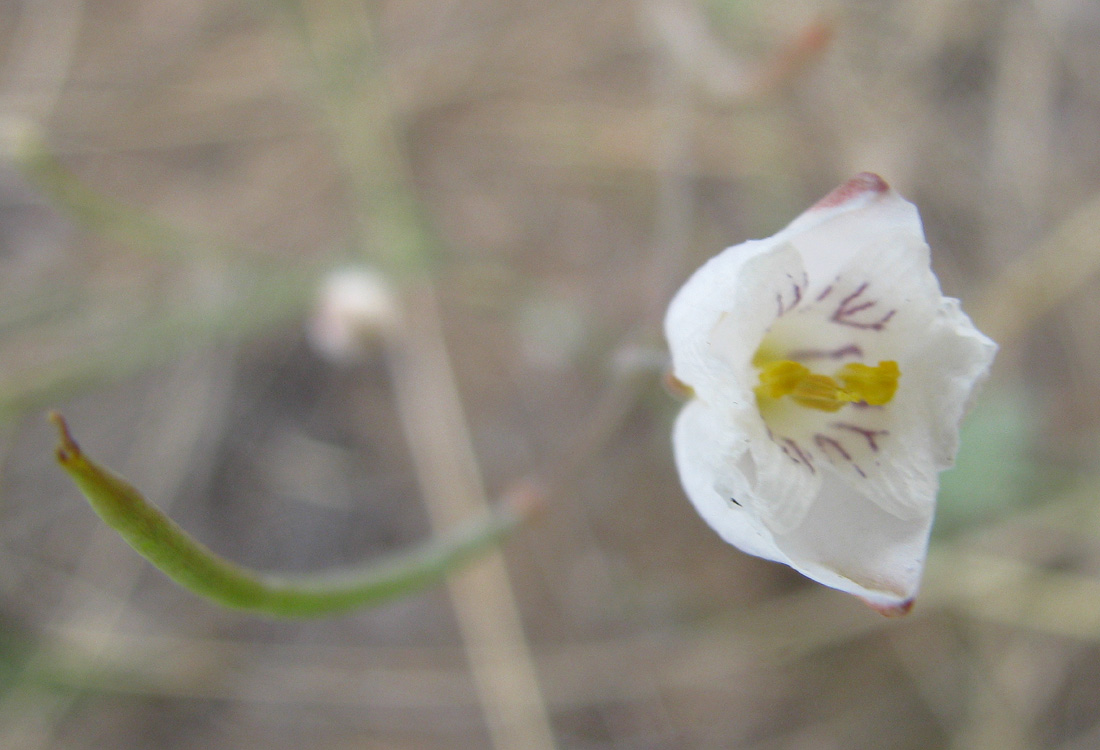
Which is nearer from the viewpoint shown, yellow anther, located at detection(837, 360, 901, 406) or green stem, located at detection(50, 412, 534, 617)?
green stem, located at detection(50, 412, 534, 617)

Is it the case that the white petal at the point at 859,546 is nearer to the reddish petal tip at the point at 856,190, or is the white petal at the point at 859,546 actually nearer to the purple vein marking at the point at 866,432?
the purple vein marking at the point at 866,432

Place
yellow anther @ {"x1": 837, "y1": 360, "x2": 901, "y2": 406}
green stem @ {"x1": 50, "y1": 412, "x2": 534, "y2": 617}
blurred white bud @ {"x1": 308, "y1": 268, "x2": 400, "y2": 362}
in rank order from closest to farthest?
green stem @ {"x1": 50, "y1": 412, "x2": 534, "y2": 617} → yellow anther @ {"x1": 837, "y1": 360, "x2": 901, "y2": 406} → blurred white bud @ {"x1": 308, "y1": 268, "x2": 400, "y2": 362}

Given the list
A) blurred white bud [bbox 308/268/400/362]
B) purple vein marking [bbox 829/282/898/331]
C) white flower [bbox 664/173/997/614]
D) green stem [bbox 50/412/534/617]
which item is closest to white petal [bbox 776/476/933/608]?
white flower [bbox 664/173/997/614]

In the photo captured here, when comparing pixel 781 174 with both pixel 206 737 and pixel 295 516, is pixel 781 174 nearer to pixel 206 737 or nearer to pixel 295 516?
pixel 295 516

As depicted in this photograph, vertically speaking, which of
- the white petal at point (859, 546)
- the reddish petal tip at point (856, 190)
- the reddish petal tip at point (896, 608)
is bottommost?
the reddish petal tip at point (896, 608)

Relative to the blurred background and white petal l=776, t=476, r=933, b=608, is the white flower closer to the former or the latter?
white petal l=776, t=476, r=933, b=608

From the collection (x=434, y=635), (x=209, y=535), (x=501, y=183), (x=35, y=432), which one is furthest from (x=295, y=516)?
(x=501, y=183)

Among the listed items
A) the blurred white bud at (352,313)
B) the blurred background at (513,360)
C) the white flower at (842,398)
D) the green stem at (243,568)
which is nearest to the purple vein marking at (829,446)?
the white flower at (842,398)

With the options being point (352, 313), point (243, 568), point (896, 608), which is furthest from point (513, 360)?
point (896, 608)
